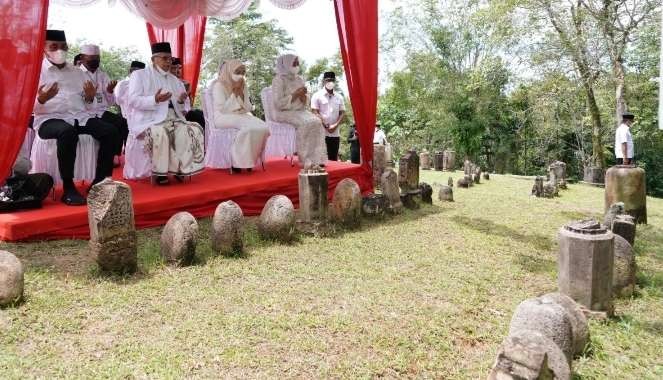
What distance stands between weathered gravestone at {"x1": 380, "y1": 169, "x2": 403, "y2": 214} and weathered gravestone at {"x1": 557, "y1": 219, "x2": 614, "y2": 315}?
2.77m

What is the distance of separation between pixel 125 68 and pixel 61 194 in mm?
20873

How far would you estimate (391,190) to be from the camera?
566 centimetres

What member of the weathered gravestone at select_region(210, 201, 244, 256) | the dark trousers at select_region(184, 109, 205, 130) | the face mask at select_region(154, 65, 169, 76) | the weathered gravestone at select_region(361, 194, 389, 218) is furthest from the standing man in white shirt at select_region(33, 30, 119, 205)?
the weathered gravestone at select_region(361, 194, 389, 218)

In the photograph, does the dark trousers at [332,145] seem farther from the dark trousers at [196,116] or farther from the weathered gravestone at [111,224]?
the weathered gravestone at [111,224]

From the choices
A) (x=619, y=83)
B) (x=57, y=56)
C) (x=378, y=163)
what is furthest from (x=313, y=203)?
(x=619, y=83)

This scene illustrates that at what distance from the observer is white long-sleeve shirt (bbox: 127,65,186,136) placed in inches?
201

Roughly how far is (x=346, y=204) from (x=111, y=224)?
2350 millimetres

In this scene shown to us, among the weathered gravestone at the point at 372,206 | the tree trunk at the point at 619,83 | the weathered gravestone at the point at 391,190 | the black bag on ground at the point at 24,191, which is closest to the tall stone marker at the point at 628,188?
the weathered gravestone at the point at 391,190

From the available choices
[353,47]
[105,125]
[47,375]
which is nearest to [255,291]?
[47,375]

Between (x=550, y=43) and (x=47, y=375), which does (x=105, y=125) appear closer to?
(x=47, y=375)

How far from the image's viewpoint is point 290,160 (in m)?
7.13

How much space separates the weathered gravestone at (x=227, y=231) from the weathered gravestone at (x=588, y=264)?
2.33 meters

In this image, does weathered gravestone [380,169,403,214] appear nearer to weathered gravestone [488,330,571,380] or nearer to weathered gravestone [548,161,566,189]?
weathered gravestone [488,330,571,380]

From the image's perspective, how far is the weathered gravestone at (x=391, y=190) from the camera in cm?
558
